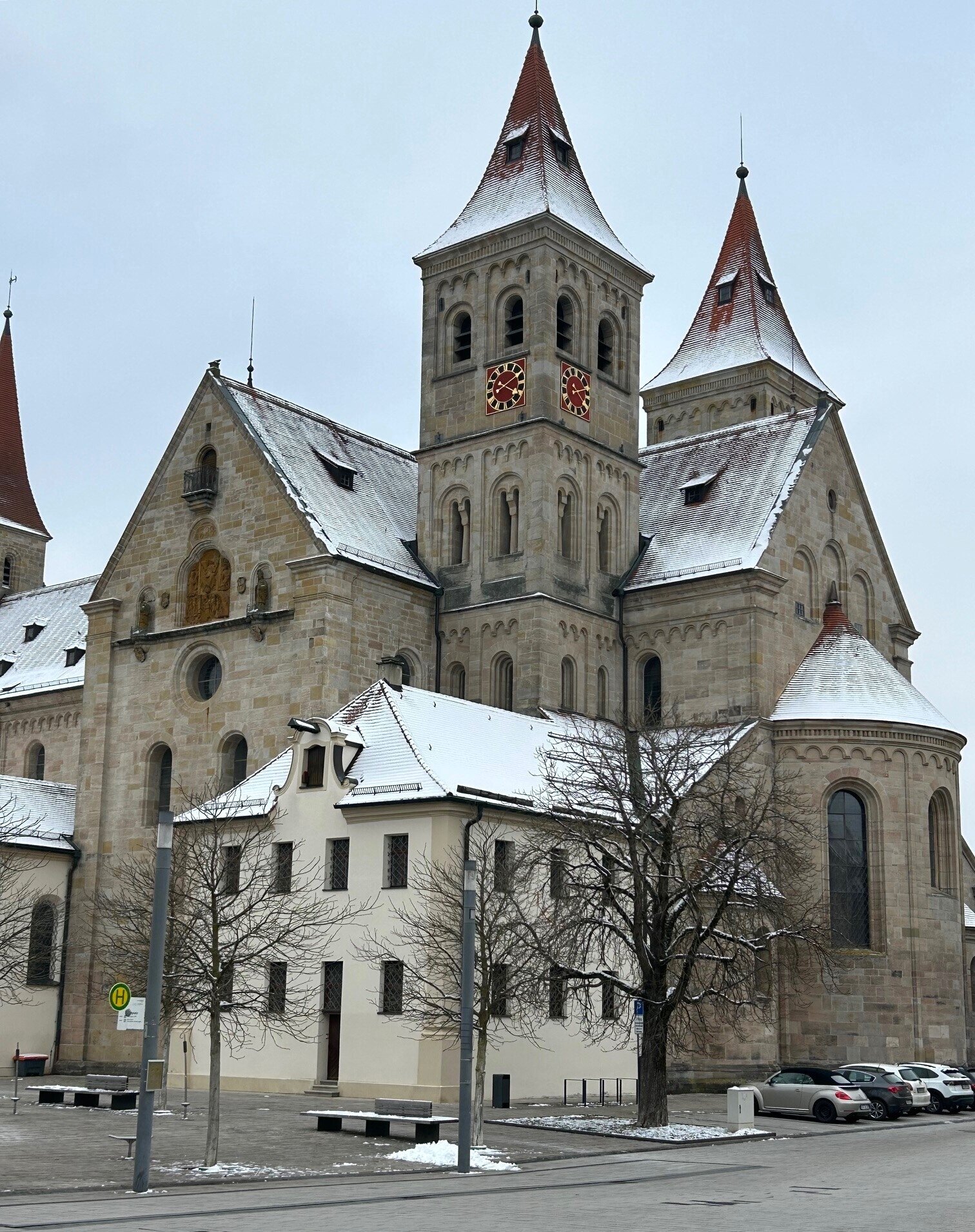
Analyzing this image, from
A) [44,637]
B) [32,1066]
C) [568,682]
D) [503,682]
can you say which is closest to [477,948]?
[503,682]

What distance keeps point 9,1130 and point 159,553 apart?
27.5 m

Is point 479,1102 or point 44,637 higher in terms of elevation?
point 44,637

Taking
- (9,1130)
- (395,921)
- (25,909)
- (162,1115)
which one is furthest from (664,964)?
(25,909)

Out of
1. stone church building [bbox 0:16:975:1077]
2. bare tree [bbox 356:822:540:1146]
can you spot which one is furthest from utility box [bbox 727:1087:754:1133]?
stone church building [bbox 0:16:975:1077]

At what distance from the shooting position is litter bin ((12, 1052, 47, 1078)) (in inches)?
2035

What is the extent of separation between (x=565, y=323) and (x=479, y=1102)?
33.6 metres

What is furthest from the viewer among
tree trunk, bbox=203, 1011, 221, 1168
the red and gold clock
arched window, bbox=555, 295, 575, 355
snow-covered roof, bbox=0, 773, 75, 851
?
arched window, bbox=555, 295, 575, 355

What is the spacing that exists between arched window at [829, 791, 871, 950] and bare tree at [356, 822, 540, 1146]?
12292 mm

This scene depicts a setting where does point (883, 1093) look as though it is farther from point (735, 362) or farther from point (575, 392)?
point (735, 362)

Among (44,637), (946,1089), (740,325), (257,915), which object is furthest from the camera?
(740,325)

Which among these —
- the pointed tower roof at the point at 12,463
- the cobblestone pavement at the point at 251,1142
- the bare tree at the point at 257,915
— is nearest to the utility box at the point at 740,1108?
the cobblestone pavement at the point at 251,1142

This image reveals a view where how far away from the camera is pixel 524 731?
4856cm

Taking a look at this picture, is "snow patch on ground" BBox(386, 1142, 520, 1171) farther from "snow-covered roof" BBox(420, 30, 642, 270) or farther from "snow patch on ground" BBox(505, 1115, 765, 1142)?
"snow-covered roof" BBox(420, 30, 642, 270)

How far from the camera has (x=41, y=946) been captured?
54.5 m
